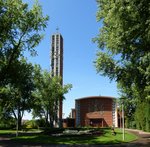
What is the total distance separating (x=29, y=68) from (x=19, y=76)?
2366mm

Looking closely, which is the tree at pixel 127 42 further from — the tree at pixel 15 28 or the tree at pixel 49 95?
the tree at pixel 49 95

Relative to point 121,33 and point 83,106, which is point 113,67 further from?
point 83,106

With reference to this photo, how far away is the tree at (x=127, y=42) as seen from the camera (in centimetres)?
2098

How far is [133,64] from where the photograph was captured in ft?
81.3

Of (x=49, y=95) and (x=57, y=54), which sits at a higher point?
(x=57, y=54)

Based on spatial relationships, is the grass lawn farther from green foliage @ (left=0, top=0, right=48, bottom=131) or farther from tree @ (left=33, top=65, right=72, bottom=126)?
tree @ (left=33, top=65, right=72, bottom=126)

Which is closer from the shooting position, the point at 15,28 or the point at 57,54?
the point at 15,28

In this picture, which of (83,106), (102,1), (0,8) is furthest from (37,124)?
(102,1)

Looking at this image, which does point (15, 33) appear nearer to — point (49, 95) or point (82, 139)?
point (82, 139)

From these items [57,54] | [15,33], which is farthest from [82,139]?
[57,54]

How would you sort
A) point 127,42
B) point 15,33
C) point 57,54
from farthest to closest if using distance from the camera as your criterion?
point 57,54
point 15,33
point 127,42

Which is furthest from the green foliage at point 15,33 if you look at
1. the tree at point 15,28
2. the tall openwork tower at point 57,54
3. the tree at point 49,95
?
the tall openwork tower at point 57,54

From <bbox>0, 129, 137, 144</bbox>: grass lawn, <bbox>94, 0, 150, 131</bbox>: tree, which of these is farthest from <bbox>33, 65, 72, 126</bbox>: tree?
<bbox>94, 0, 150, 131</bbox>: tree

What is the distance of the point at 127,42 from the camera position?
23609 mm
